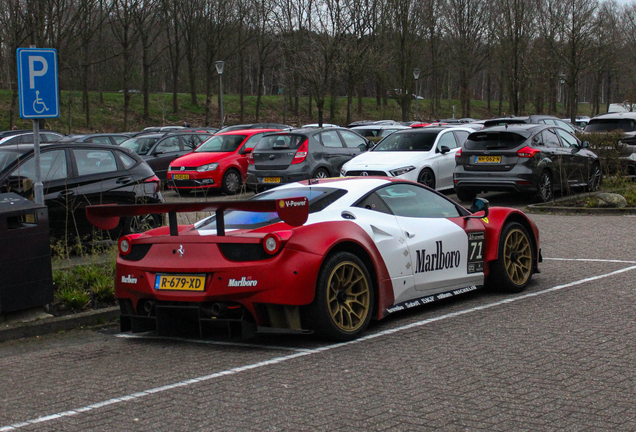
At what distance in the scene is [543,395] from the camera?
4.71 meters

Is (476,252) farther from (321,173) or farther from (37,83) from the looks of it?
(321,173)

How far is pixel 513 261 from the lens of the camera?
8062 mm

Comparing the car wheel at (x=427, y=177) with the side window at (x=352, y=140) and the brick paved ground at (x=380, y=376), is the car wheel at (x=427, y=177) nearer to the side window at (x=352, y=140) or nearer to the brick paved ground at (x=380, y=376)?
the side window at (x=352, y=140)

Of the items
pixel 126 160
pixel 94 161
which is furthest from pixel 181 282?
pixel 126 160

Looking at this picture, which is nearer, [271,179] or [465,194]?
[465,194]

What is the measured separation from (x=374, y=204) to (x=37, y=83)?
12.8ft

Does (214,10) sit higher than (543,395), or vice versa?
(214,10)

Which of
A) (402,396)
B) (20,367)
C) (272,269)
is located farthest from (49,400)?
(402,396)

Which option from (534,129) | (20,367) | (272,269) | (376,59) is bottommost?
(20,367)

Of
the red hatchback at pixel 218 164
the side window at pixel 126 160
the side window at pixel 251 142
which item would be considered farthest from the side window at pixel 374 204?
the side window at pixel 251 142

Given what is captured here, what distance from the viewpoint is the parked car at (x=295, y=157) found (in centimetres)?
Result: 1862

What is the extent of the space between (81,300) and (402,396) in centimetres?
416

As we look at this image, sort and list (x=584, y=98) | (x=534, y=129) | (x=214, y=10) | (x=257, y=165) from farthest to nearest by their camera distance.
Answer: (x=584, y=98)
(x=214, y=10)
(x=257, y=165)
(x=534, y=129)

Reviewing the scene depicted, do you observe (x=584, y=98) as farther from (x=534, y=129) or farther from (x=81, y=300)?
(x=81, y=300)
